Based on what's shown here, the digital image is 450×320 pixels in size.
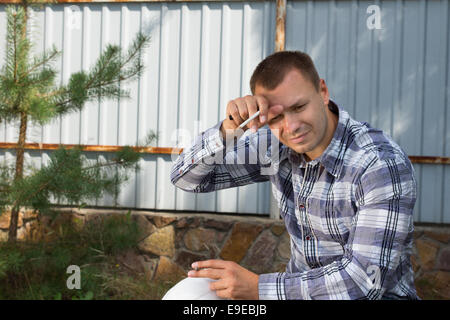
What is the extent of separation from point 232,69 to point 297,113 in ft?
9.08

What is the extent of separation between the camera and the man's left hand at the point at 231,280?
1.60 m

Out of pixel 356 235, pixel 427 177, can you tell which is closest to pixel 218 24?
pixel 427 177

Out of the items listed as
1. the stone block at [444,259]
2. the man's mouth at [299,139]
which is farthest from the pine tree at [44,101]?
the stone block at [444,259]

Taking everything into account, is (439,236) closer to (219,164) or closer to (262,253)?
(262,253)

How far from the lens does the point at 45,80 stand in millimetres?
3406

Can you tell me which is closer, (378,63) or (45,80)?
(45,80)

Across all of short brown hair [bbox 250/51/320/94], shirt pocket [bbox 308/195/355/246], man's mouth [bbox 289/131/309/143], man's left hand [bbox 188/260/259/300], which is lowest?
man's left hand [bbox 188/260/259/300]

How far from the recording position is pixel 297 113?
5.97 feet

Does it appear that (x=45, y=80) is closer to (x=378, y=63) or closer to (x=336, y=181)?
(x=336, y=181)

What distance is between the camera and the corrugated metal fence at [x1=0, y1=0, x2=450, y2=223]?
425 cm

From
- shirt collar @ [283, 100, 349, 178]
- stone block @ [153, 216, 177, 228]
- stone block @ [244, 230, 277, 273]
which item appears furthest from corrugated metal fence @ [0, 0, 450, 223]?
→ shirt collar @ [283, 100, 349, 178]

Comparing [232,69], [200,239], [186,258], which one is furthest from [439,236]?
[232,69]

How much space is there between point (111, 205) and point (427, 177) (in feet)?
9.59

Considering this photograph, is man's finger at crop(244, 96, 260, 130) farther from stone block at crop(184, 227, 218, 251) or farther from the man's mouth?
stone block at crop(184, 227, 218, 251)
